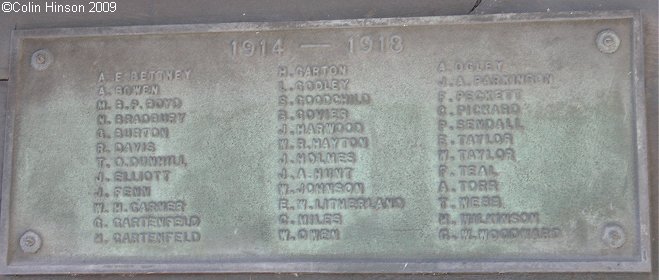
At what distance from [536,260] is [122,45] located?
72.0 inches

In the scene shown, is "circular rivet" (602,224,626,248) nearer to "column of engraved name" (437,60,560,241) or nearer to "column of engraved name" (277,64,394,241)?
"column of engraved name" (437,60,560,241)

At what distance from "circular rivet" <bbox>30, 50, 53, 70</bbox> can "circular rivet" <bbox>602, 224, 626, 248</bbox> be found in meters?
2.28

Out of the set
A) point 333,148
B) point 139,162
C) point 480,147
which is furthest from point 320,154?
point 139,162

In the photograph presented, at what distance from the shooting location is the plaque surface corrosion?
274 cm

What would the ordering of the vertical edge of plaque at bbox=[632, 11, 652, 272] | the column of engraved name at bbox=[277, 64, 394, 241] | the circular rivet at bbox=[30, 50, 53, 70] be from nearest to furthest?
the vertical edge of plaque at bbox=[632, 11, 652, 272]
the column of engraved name at bbox=[277, 64, 394, 241]
the circular rivet at bbox=[30, 50, 53, 70]

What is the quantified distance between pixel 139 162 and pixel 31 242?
53 centimetres

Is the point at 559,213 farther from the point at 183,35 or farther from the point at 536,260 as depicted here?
the point at 183,35

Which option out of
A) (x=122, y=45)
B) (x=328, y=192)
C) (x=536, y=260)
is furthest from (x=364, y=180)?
(x=122, y=45)

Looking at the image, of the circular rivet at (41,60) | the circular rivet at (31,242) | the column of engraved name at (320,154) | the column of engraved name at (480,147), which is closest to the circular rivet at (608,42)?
the column of engraved name at (480,147)

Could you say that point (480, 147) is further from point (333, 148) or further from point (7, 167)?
point (7, 167)

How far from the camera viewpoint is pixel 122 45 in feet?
9.81

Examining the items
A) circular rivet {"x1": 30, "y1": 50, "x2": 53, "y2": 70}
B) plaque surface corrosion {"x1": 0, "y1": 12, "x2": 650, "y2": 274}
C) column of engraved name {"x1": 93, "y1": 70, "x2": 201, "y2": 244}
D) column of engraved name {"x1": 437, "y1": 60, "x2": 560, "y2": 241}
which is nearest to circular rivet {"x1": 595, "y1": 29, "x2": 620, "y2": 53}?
plaque surface corrosion {"x1": 0, "y1": 12, "x2": 650, "y2": 274}

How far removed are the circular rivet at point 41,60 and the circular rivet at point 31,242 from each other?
0.68 metres

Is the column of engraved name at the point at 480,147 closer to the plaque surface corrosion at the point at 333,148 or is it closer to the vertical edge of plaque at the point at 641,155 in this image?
the plaque surface corrosion at the point at 333,148
